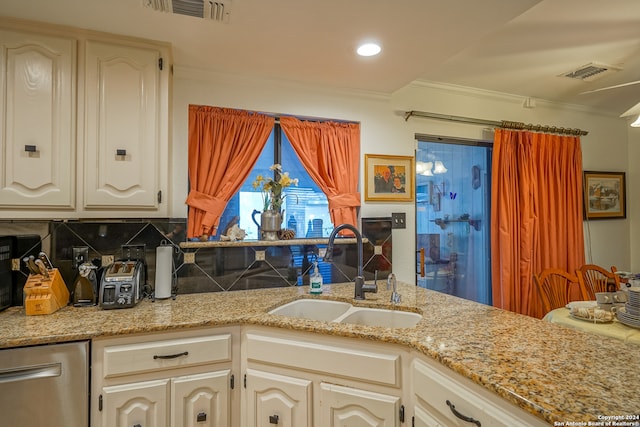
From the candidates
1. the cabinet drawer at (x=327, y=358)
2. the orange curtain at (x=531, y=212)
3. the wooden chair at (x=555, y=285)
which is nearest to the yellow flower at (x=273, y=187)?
the cabinet drawer at (x=327, y=358)

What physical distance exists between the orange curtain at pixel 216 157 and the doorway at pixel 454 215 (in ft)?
4.60

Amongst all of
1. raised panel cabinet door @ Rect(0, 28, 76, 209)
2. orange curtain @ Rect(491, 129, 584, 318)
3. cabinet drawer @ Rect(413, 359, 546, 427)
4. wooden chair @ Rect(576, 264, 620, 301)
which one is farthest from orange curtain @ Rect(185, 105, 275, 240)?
wooden chair @ Rect(576, 264, 620, 301)

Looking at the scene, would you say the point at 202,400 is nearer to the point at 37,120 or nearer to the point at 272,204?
the point at 272,204

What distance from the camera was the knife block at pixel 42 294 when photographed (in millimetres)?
1591

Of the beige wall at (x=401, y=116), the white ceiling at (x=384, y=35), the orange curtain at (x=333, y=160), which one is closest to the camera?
the white ceiling at (x=384, y=35)

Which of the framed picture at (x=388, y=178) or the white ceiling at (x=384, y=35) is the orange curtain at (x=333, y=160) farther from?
the white ceiling at (x=384, y=35)

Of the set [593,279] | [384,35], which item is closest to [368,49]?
[384,35]

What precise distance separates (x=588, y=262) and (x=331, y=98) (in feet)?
10.2

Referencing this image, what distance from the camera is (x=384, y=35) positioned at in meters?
1.75

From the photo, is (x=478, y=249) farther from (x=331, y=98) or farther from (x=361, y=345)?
(x=361, y=345)

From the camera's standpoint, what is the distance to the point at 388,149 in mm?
2631

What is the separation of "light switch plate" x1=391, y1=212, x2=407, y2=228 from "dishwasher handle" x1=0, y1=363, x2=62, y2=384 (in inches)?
84.2

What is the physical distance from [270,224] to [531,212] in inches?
92.0

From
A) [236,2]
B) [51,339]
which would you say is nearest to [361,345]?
[51,339]
